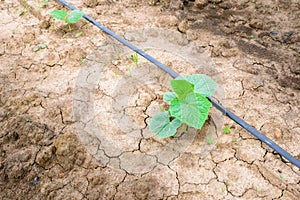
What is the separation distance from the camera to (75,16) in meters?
2.72

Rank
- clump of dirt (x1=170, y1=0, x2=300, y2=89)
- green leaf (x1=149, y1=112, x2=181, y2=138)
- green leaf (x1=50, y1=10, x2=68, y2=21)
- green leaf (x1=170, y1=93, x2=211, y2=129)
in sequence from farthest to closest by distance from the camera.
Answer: green leaf (x1=50, y1=10, x2=68, y2=21) → clump of dirt (x1=170, y1=0, x2=300, y2=89) → green leaf (x1=149, y1=112, x2=181, y2=138) → green leaf (x1=170, y1=93, x2=211, y2=129)

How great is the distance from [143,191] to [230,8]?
2360 millimetres

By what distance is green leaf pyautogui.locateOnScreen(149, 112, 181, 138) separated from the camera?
5.90ft

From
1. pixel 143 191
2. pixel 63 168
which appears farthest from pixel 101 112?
pixel 143 191

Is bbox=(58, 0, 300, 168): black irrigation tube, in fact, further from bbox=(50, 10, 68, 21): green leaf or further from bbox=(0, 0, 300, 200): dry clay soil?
bbox=(50, 10, 68, 21): green leaf

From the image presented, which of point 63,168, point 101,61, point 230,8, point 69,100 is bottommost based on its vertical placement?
point 63,168

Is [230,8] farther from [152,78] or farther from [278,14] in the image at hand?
[152,78]

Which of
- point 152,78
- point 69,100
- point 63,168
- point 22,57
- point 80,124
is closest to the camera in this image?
point 63,168

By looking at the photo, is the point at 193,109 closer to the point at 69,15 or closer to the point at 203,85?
the point at 203,85

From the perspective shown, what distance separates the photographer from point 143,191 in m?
1.69

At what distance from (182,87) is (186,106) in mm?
132

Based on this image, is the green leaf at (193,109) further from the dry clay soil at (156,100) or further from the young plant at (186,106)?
the dry clay soil at (156,100)

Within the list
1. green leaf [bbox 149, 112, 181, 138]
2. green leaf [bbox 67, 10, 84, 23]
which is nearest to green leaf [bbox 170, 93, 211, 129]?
green leaf [bbox 149, 112, 181, 138]

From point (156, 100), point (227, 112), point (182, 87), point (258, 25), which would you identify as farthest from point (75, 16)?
point (258, 25)
